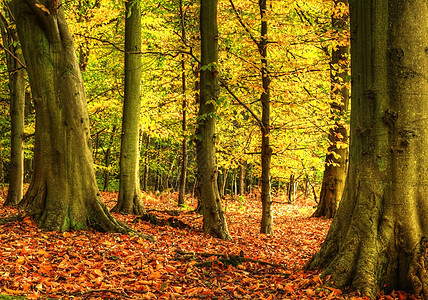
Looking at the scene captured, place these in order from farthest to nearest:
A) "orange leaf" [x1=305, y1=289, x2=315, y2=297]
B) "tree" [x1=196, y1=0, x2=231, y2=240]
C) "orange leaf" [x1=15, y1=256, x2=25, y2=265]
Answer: "tree" [x1=196, y1=0, x2=231, y2=240] < "orange leaf" [x1=15, y1=256, x2=25, y2=265] < "orange leaf" [x1=305, y1=289, x2=315, y2=297]

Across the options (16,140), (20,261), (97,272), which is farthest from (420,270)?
(16,140)

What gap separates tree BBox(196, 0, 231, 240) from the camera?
26.1 feet

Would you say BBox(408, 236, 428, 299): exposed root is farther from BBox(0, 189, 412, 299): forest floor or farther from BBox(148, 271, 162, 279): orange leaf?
BBox(148, 271, 162, 279): orange leaf

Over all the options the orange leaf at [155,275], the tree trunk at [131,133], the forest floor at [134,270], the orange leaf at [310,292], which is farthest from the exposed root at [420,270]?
the tree trunk at [131,133]

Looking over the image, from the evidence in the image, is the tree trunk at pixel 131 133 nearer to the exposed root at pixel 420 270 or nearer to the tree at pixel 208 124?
the tree at pixel 208 124

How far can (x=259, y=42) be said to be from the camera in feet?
30.5

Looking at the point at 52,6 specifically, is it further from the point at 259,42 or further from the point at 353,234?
the point at 353,234

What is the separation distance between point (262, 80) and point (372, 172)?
5.70 meters

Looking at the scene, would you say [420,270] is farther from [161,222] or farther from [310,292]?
[161,222]

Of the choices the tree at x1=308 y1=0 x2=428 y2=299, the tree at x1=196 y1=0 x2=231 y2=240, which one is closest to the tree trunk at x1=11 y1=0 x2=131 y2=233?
the tree at x1=196 y1=0 x2=231 y2=240

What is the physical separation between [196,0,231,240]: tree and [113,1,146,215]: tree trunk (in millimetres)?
2899

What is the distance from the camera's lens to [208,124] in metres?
8.00

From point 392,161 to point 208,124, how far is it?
4.42 m

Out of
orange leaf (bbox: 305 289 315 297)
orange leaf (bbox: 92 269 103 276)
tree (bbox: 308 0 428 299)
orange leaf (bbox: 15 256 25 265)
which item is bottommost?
orange leaf (bbox: 305 289 315 297)
